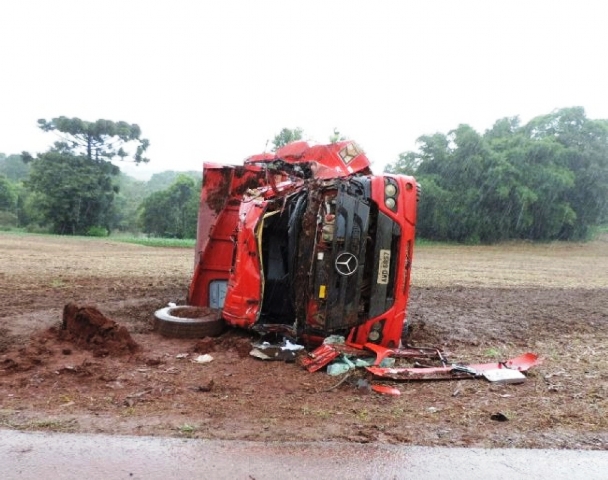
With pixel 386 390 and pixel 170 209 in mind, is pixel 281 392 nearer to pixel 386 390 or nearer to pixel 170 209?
pixel 386 390

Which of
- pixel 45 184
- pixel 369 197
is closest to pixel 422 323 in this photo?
pixel 369 197

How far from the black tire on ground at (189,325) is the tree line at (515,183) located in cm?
2856

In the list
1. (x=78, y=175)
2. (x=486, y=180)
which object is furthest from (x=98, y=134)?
(x=486, y=180)

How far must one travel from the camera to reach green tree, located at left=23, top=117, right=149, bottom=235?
135ft

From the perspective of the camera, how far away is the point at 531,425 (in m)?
3.20

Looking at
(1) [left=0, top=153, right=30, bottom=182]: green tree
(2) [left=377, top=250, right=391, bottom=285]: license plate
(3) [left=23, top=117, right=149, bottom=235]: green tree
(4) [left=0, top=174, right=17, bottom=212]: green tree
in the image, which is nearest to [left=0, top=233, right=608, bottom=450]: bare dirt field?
(2) [left=377, top=250, right=391, bottom=285]: license plate

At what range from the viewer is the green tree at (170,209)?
4842 centimetres

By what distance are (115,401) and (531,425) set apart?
2.80 meters

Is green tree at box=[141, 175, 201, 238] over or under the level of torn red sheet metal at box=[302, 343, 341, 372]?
over

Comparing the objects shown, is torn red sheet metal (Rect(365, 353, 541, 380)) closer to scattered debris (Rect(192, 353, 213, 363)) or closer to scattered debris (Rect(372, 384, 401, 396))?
scattered debris (Rect(372, 384, 401, 396))

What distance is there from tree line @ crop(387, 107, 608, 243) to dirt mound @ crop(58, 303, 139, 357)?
29.4 metres

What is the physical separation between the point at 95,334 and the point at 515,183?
32402 mm

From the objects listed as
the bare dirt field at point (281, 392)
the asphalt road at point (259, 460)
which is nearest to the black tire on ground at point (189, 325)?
the bare dirt field at point (281, 392)

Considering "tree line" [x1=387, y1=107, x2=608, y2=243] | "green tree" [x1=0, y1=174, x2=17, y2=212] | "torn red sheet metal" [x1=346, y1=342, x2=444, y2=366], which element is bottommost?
"torn red sheet metal" [x1=346, y1=342, x2=444, y2=366]
